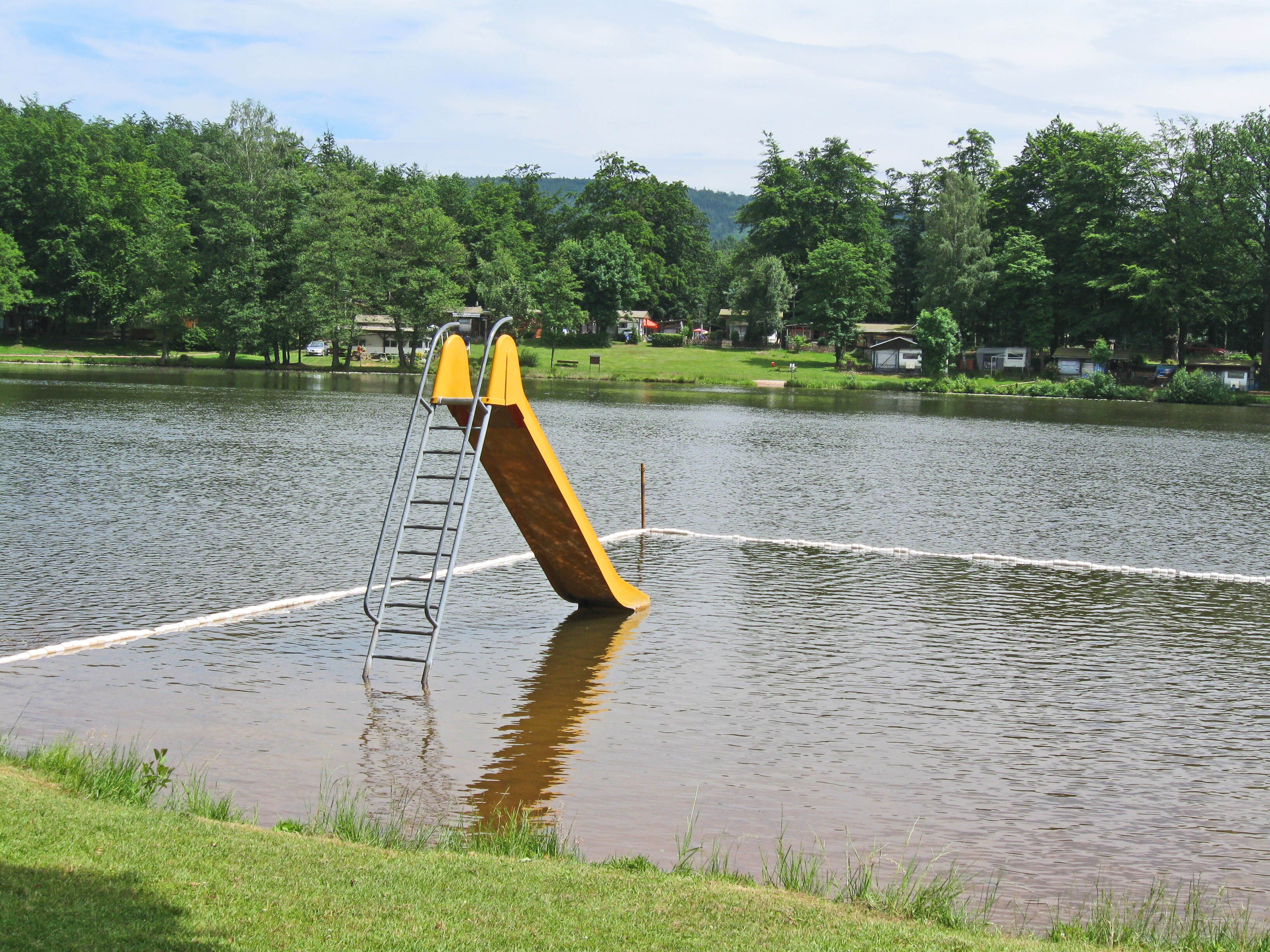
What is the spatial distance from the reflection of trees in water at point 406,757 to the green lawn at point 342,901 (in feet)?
5.81

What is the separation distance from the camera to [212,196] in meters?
91.5

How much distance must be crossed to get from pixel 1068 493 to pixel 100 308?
94.6 m

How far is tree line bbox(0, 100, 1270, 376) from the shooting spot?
9194cm

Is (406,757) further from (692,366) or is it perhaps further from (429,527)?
(692,366)

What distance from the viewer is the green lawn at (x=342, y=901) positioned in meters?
5.47

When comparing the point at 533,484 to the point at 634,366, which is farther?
the point at 634,366

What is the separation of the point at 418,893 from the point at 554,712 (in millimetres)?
5482

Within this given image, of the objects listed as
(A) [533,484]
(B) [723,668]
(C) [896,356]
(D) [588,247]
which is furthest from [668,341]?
(B) [723,668]

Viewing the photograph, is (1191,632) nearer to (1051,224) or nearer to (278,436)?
(278,436)

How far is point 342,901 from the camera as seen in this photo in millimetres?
6012

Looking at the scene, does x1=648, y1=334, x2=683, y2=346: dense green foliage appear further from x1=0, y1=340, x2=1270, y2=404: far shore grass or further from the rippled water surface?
the rippled water surface

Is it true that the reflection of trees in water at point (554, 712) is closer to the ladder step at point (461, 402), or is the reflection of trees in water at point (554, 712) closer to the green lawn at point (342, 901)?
the green lawn at point (342, 901)

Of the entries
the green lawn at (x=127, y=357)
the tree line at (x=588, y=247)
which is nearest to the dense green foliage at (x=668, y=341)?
the tree line at (x=588, y=247)

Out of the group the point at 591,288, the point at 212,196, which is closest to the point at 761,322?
the point at 591,288
